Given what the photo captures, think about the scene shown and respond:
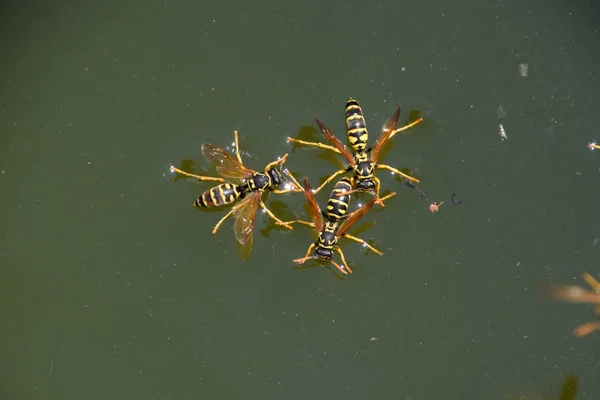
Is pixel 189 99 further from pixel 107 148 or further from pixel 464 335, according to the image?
pixel 464 335

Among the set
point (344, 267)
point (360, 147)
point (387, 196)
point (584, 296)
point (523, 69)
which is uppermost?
point (523, 69)

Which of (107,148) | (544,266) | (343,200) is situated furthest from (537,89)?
(107,148)

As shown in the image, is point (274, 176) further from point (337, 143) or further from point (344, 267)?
point (344, 267)

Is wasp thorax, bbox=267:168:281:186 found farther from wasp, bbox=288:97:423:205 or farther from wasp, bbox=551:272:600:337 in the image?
wasp, bbox=551:272:600:337

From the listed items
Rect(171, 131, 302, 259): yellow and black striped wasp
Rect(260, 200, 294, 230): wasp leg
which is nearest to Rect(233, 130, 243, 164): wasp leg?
Rect(171, 131, 302, 259): yellow and black striped wasp

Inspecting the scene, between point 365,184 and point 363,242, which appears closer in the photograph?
point 365,184

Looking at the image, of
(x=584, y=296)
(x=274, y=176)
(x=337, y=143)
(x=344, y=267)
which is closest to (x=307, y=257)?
(x=344, y=267)

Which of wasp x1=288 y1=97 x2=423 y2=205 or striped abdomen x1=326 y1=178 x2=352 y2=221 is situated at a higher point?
wasp x1=288 y1=97 x2=423 y2=205
